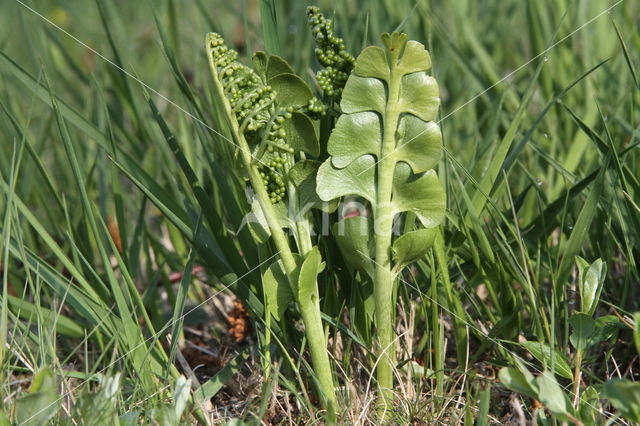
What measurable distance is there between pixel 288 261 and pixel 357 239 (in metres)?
0.09

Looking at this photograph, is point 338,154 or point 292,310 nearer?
point 338,154

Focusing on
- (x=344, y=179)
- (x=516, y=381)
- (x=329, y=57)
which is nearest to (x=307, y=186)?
(x=344, y=179)

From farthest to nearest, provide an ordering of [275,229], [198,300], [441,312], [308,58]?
[308,58]
[198,300]
[441,312]
[275,229]

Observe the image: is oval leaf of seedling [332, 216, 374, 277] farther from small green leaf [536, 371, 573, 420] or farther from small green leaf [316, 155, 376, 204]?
small green leaf [536, 371, 573, 420]

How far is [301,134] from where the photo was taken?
1007mm

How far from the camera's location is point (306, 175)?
1.02 meters

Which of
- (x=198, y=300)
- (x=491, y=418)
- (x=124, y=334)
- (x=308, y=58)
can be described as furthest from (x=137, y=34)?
(x=491, y=418)

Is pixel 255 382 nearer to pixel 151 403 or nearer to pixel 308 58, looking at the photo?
pixel 151 403

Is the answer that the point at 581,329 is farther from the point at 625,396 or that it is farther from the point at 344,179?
the point at 344,179

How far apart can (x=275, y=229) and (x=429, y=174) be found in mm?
199

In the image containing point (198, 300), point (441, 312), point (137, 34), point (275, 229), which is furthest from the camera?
point (137, 34)

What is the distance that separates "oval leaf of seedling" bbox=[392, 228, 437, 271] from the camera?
0.97 metres

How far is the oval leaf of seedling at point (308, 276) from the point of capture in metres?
0.96

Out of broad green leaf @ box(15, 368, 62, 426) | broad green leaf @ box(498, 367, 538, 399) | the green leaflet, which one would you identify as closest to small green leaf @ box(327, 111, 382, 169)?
the green leaflet
